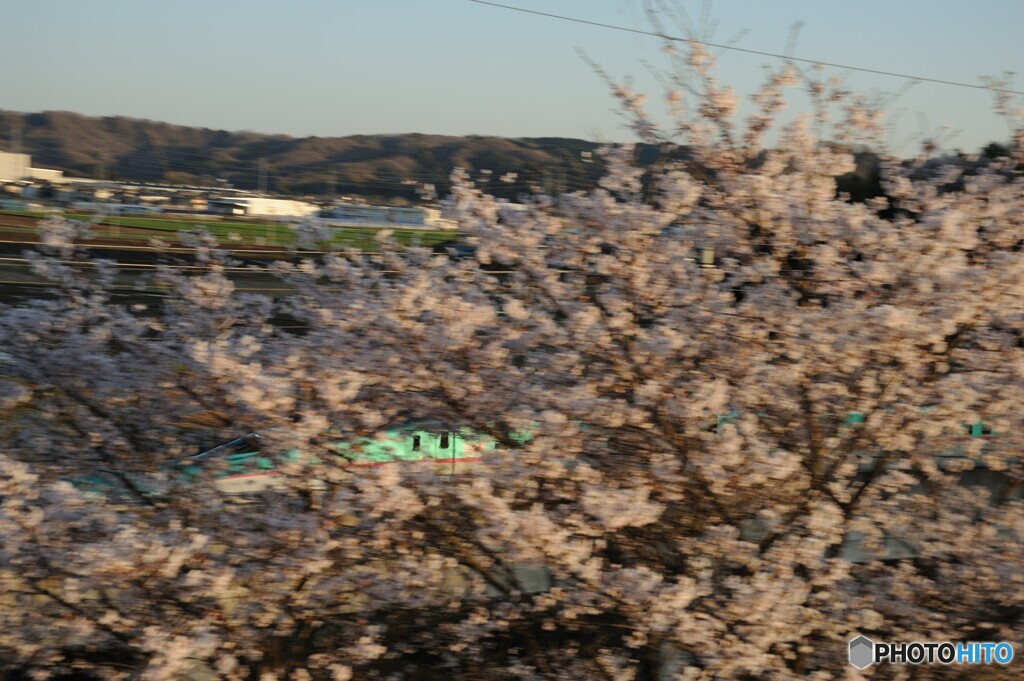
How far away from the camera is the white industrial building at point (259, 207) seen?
5617 mm

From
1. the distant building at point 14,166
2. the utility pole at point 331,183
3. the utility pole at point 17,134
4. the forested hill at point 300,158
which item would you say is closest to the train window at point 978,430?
the forested hill at point 300,158

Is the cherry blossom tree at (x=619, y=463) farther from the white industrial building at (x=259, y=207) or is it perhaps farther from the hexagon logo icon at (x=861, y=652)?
the white industrial building at (x=259, y=207)

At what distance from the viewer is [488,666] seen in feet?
15.5

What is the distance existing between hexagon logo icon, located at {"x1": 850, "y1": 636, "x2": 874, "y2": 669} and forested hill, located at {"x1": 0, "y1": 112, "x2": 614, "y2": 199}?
2.62m

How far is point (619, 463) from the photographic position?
420cm

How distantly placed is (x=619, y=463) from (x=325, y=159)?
784 cm

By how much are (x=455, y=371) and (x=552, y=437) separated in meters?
0.56

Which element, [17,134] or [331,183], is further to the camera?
[17,134]

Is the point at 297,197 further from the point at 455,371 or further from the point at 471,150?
the point at 455,371

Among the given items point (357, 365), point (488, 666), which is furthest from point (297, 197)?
point (488, 666)

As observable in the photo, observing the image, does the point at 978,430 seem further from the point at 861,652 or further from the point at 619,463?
the point at 619,463

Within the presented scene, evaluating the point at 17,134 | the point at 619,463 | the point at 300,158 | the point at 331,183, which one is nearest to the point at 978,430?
the point at 619,463

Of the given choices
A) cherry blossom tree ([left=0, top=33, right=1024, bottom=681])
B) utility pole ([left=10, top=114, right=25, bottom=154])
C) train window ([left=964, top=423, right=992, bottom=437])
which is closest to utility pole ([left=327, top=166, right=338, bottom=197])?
cherry blossom tree ([left=0, top=33, right=1024, bottom=681])

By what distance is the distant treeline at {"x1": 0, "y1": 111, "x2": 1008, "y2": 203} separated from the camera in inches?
193
